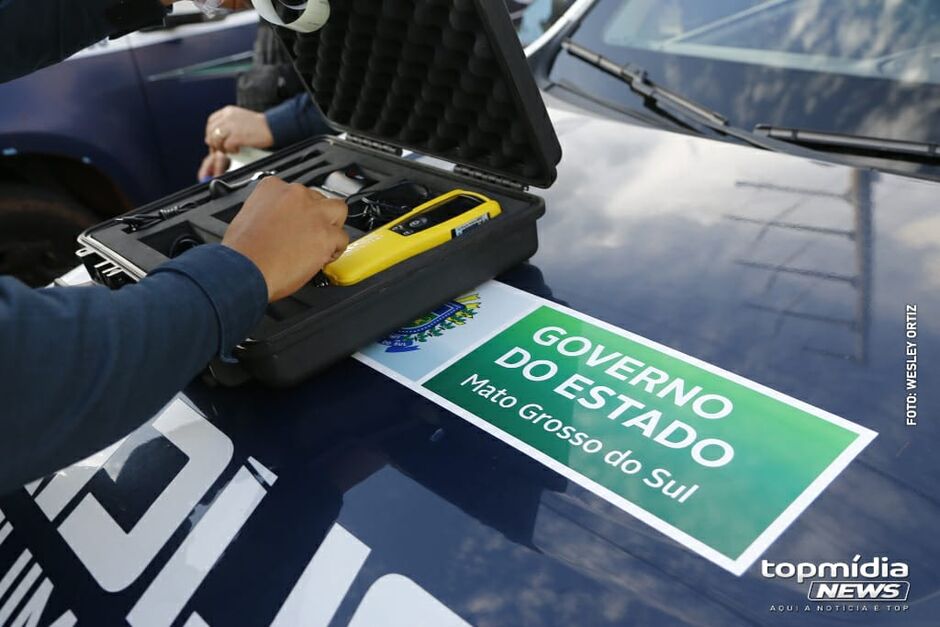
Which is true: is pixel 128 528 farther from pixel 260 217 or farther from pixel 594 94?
pixel 594 94

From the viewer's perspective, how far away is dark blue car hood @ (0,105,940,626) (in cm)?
63

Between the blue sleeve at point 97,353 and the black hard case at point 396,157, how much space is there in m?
0.17

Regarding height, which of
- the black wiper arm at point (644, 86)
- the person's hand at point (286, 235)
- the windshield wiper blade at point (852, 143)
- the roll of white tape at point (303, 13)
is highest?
the roll of white tape at point (303, 13)

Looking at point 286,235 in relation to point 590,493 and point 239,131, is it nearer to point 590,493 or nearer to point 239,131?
point 590,493

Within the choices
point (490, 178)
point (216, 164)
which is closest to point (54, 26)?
point (490, 178)

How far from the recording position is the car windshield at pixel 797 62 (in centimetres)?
110

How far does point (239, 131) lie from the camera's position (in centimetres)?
197

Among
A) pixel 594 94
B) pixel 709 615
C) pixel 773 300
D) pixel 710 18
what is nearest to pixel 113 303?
pixel 709 615

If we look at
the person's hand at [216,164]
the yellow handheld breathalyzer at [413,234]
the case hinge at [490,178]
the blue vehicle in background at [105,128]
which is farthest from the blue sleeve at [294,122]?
the yellow handheld breathalyzer at [413,234]

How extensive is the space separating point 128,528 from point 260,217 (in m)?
0.33

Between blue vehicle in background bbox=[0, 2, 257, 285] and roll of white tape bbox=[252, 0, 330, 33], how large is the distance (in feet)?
4.53

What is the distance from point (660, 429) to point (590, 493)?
108 mm
